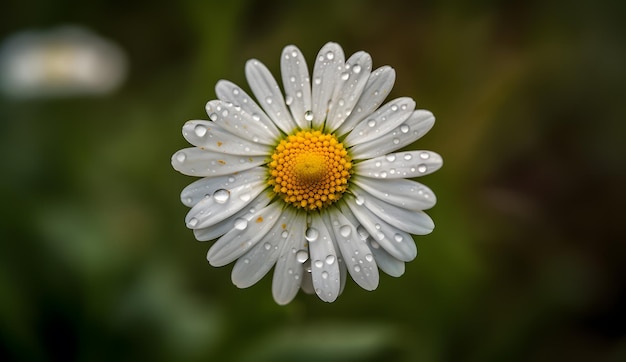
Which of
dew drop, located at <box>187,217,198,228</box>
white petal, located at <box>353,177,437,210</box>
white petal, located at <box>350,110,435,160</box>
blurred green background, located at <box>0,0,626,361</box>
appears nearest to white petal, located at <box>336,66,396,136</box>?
white petal, located at <box>350,110,435,160</box>

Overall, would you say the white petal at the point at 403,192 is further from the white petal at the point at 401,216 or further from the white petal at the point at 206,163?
the white petal at the point at 206,163

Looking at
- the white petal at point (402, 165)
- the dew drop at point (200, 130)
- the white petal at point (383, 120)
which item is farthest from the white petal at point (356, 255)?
the dew drop at point (200, 130)

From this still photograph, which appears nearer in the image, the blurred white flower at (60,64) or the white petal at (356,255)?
the white petal at (356,255)

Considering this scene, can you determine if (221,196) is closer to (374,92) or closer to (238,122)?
(238,122)

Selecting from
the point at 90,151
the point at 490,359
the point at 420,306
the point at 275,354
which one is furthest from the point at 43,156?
the point at 490,359

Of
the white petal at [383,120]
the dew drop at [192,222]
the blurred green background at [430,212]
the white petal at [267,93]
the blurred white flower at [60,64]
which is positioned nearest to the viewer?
the dew drop at [192,222]
